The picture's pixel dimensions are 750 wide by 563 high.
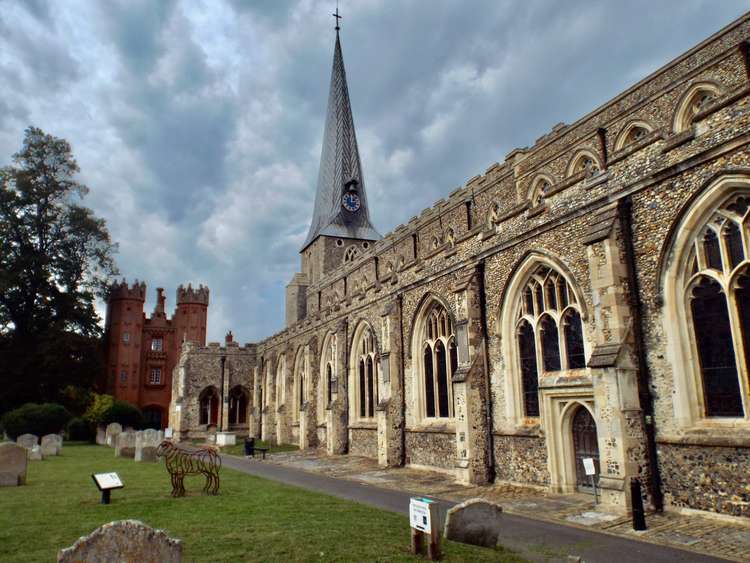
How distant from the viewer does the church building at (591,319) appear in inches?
392

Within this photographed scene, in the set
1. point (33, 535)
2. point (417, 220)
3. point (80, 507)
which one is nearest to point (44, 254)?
point (417, 220)

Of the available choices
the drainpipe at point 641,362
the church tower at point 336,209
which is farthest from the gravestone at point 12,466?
the church tower at point 336,209

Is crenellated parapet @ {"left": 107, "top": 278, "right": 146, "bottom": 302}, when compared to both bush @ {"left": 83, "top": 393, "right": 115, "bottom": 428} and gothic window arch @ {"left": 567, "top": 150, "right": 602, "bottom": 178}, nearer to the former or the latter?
bush @ {"left": 83, "top": 393, "right": 115, "bottom": 428}

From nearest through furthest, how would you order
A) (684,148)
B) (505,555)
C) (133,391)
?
(505,555)
(684,148)
(133,391)

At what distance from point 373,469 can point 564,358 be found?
8.87 metres

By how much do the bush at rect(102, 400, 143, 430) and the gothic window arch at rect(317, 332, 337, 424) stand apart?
16400 mm

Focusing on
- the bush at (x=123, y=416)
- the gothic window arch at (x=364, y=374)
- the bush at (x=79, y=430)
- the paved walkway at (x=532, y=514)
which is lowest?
the paved walkway at (x=532, y=514)

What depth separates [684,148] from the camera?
1056 cm

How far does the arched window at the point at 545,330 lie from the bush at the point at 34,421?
29405 mm

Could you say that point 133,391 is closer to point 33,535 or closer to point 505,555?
point 33,535

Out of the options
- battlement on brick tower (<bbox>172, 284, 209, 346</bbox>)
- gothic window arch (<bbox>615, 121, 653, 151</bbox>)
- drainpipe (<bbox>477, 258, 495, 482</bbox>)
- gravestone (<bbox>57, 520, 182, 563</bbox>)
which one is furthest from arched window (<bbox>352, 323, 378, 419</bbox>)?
battlement on brick tower (<bbox>172, 284, 209, 346</bbox>)

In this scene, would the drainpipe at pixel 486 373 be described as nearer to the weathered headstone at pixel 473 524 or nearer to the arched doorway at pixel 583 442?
the arched doorway at pixel 583 442

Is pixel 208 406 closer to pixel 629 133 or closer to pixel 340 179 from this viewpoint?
pixel 340 179

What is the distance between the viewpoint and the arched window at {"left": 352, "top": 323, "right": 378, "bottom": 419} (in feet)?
78.4
